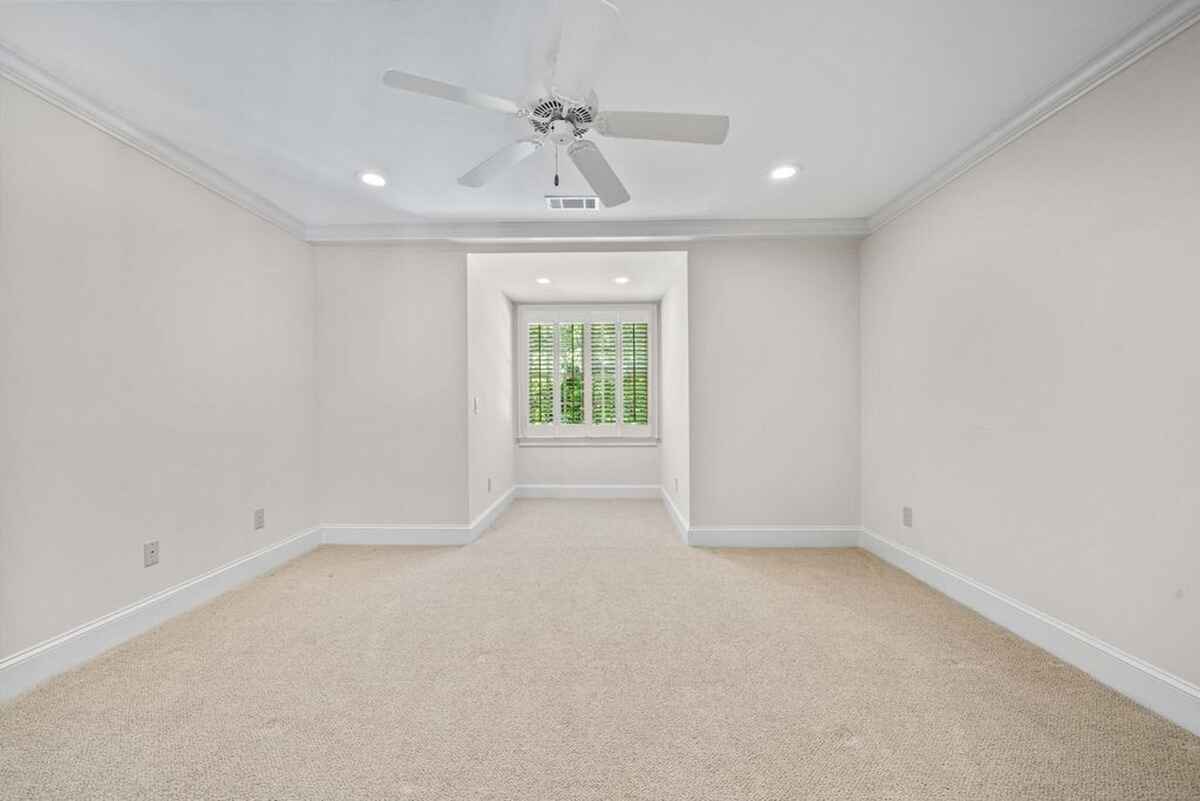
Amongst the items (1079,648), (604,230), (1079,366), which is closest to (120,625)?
(604,230)

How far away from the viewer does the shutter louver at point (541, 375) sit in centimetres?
544

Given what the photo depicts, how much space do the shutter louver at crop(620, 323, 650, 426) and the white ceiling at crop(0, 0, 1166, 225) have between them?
270cm

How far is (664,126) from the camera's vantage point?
1.62 m

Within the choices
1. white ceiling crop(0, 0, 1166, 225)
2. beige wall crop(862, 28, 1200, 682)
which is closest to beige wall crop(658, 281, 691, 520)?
white ceiling crop(0, 0, 1166, 225)

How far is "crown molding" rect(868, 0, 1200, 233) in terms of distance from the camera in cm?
156

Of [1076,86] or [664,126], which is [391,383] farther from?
[1076,86]

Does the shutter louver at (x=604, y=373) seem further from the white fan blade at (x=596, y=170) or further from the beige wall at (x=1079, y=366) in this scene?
the white fan blade at (x=596, y=170)

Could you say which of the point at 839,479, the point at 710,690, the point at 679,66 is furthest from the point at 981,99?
the point at 710,690

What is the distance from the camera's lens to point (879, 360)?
10.6 ft

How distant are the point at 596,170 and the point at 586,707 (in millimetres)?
2017

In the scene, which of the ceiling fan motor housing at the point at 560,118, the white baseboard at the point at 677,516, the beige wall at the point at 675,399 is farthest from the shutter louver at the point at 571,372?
the ceiling fan motor housing at the point at 560,118

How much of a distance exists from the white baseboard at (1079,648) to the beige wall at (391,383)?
322cm

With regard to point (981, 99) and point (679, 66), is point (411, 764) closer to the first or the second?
point (679, 66)

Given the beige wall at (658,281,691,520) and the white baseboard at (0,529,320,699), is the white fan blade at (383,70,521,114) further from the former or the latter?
the white baseboard at (0,529,320,699)
